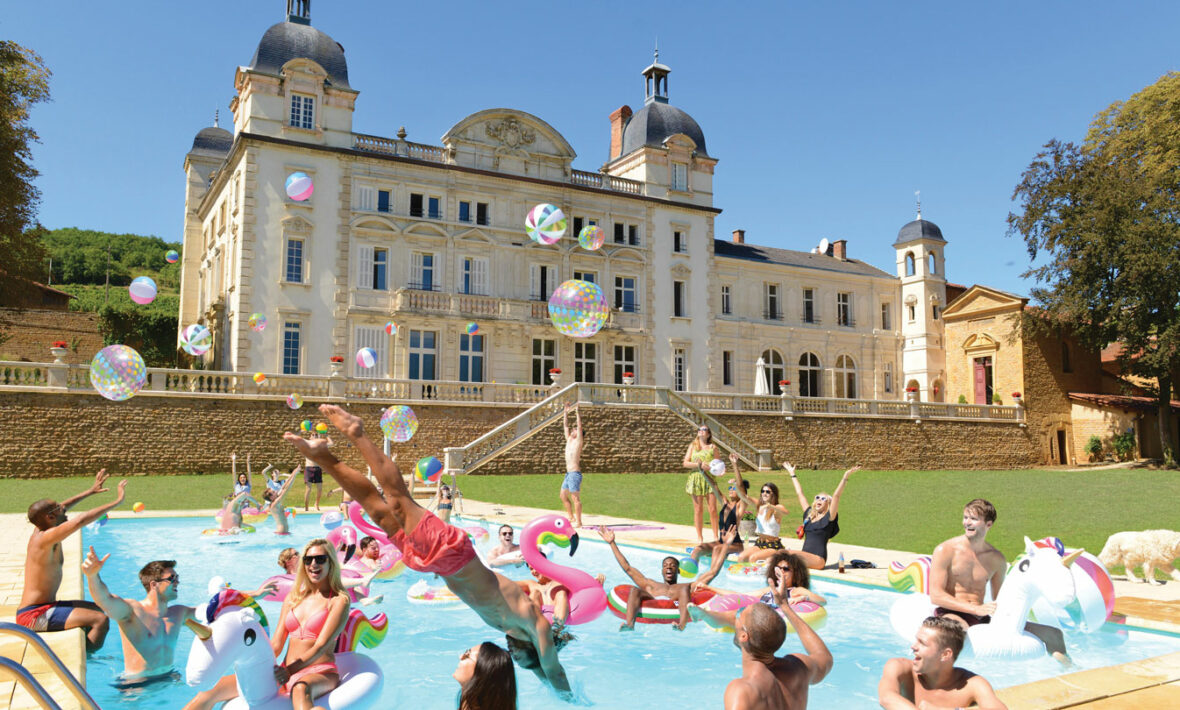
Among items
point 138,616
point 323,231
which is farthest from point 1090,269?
point 138,616

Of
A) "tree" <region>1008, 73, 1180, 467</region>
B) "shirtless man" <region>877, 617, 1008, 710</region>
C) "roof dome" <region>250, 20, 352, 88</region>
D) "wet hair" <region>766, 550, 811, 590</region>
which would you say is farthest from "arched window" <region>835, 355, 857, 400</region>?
"shirtless man" <region>877, 617, 1008, 710</region>

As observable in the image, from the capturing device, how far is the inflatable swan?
6250mm

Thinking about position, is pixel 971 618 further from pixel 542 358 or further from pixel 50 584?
pixel 542 358

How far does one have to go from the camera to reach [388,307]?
33094mm

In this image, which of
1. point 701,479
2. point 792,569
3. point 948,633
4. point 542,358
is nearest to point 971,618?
point 792,569

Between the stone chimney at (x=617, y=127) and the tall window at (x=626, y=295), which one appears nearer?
the tall window at (x=626, y=295)

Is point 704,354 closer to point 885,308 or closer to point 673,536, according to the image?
point 885,308

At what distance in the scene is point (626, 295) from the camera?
3888cm

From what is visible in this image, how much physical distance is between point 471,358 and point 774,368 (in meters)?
18.0

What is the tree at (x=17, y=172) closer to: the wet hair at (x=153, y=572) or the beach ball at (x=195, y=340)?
the beach ball at (x=195, y=340)

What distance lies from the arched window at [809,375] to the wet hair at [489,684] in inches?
1656

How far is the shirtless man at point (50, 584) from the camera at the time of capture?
6.18 m

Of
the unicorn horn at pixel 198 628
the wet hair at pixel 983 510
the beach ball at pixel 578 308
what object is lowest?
the unicorn horn at pixel 198 628

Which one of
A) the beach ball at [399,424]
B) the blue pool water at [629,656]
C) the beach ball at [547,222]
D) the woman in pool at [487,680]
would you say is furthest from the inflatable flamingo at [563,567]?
the beach ball at [399,424]
